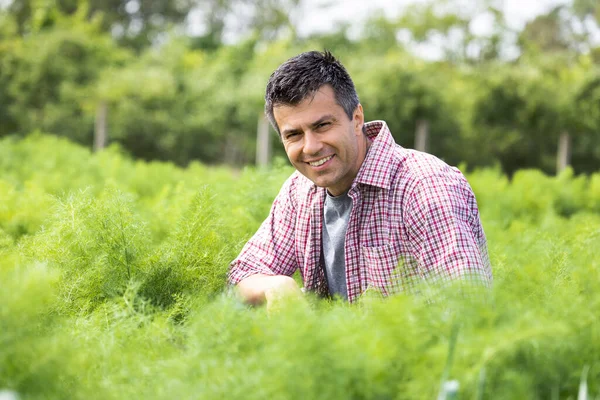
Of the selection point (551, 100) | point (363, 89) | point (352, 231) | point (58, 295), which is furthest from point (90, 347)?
point (551, 100)

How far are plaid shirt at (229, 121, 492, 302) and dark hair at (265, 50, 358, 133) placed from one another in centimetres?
22

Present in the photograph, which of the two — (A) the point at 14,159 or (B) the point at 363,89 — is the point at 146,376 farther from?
(B) the point at 363,89

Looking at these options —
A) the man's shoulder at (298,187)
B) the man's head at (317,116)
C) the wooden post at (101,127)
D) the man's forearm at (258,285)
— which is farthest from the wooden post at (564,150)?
the man's forearm at (258,285)

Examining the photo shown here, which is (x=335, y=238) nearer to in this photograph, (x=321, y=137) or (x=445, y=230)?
(x=321, y=137)

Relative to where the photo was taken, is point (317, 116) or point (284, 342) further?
point (317, 116)

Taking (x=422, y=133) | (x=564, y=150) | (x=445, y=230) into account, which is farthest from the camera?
(x=564, y=150)

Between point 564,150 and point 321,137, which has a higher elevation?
point 321,137

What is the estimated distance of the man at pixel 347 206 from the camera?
2.31 m

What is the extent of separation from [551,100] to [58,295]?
1432cm

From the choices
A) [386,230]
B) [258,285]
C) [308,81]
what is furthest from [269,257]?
[308,81]

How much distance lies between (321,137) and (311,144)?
5cm

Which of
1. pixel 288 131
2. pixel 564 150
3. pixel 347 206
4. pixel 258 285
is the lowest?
pixel 564 150

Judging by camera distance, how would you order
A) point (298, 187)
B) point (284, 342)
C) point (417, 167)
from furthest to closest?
point (298, 187)
point (417, 167)
point (284, 342)

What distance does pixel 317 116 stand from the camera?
97.1 inches
